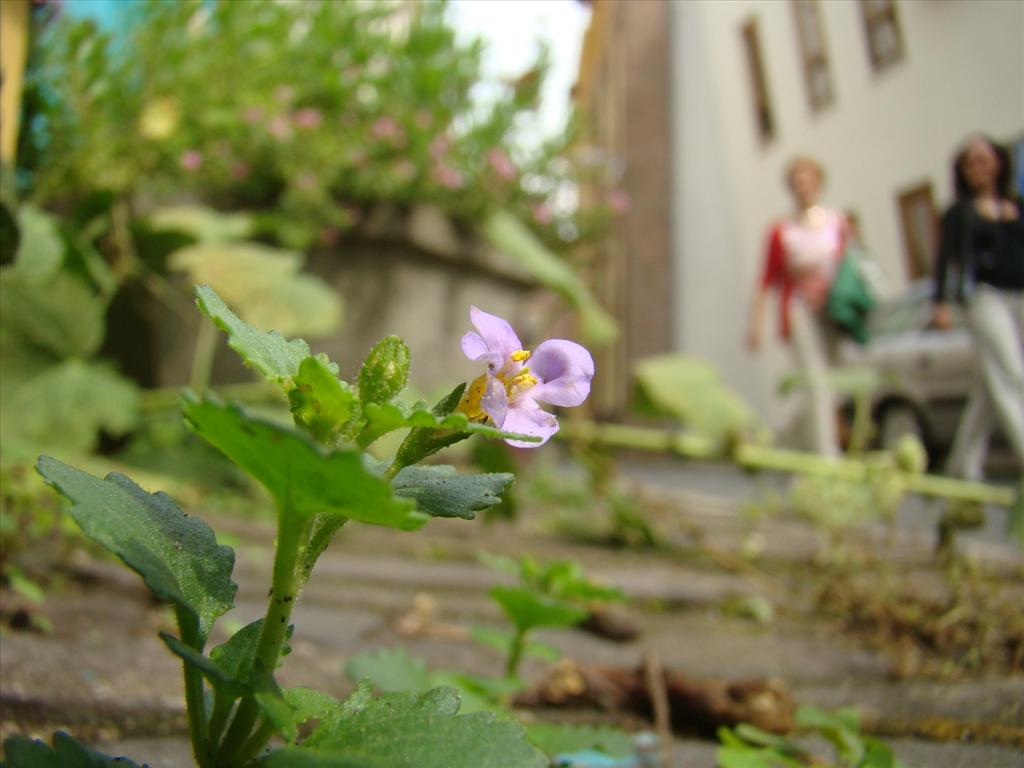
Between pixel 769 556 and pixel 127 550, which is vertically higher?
pixel 127 550

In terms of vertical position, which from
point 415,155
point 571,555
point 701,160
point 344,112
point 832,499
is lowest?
point 571,555

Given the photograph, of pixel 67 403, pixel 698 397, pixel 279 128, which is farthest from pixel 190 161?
pixel 698 397

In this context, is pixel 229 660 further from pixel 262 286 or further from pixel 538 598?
pixel 262 286

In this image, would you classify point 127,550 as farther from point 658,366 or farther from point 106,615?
point 658,366

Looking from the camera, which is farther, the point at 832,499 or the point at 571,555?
the point at 571,555

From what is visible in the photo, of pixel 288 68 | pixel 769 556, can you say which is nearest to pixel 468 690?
pixel 769 556

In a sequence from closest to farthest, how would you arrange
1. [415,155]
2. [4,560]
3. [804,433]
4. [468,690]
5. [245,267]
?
[468,690] < [4,560] < [804,433] < [245,267] < [415,155]
